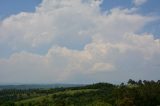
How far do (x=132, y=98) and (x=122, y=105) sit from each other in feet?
48.1

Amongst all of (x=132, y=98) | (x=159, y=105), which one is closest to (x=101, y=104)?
(x=132, y=98)

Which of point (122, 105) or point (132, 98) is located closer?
point (122, 105)

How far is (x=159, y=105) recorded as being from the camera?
196 m

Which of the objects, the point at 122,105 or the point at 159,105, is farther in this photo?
the point at 159,105

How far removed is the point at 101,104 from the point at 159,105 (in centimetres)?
3181

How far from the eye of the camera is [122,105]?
183000 millimetres

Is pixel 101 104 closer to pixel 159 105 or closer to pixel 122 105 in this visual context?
pixel 122 105

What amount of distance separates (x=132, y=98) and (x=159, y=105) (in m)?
15.4

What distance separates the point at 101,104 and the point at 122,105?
1926 centimetres

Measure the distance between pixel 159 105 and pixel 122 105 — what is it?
25736 mm

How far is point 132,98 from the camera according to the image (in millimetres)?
195750

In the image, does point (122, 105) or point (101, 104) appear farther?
point (101, 104)

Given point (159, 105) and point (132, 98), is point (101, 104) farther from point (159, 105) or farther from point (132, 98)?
point (159, 105)
